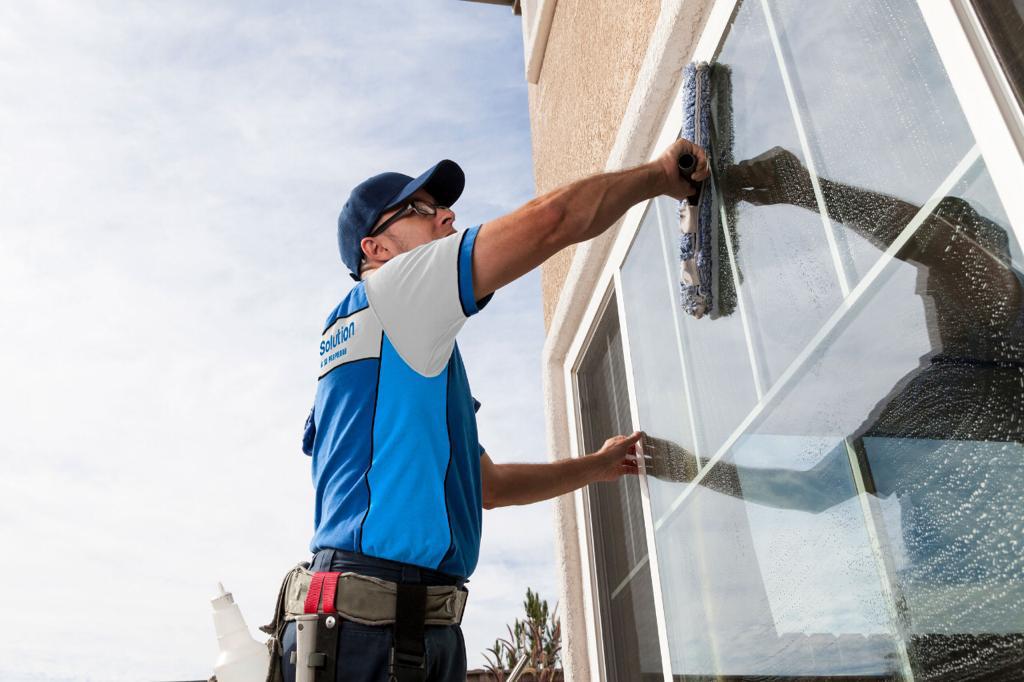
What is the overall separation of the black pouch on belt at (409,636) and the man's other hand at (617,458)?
921 millimetres

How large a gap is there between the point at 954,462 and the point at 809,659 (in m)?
0.59

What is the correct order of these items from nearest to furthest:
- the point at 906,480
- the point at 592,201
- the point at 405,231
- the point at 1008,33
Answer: the point at 1008,33 → the point at 906,480 → the point at 592,201 → the point at 405,231

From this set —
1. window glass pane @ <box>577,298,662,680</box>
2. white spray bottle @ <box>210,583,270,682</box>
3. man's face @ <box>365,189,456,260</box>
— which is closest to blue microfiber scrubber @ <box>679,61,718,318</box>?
man's face @ <box>365,189,456,260</box>

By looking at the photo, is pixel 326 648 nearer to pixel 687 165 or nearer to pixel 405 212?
pixel 405 212

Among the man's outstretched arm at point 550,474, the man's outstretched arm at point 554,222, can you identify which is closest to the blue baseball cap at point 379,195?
the man's outstretched arm at point 554,222

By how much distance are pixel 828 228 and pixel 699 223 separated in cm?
54

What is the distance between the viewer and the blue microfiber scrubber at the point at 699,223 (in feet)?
6.47

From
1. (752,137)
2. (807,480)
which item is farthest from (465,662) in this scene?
(752,137)

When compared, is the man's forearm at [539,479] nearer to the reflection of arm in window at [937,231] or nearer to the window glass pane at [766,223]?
the window glass pane at [766,223]

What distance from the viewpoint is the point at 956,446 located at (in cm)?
115

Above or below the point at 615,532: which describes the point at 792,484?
below

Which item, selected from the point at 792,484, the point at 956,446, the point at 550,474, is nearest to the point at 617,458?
the point at 550,474

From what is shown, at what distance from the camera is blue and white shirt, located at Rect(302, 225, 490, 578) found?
6.07ft

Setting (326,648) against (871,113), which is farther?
(326,648)
